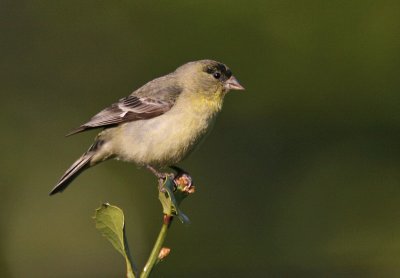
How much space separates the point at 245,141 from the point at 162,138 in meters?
0.87

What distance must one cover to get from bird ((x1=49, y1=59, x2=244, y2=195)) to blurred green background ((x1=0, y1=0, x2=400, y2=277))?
151 mm

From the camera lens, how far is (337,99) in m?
5.11

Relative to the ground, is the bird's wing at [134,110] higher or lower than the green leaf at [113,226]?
lower

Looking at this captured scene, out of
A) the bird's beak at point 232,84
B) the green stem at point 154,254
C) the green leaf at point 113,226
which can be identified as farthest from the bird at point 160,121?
the green stem at point 154,254

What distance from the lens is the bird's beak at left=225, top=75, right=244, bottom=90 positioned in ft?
Answer: 17.2

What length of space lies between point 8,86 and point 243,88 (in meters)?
2.07

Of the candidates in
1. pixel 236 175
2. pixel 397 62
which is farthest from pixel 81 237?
pixel 397 62

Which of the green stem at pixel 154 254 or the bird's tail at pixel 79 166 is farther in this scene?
the bird's tail at pixel 79 166

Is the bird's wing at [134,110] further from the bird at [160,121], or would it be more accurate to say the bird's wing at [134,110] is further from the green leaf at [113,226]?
the green leaf at [113,226]

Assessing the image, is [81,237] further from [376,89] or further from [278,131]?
[376,89]

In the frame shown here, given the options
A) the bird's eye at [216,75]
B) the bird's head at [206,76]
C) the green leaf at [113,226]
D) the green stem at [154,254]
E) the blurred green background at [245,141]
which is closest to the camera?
the green stem at [154,254]

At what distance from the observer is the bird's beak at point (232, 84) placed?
5232 millimetres

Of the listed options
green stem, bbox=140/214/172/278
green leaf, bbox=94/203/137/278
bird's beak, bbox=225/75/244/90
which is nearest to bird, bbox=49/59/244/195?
bird's beak, bbox=225/75/244/90

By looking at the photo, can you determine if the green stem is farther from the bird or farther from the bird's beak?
the bird's beak
